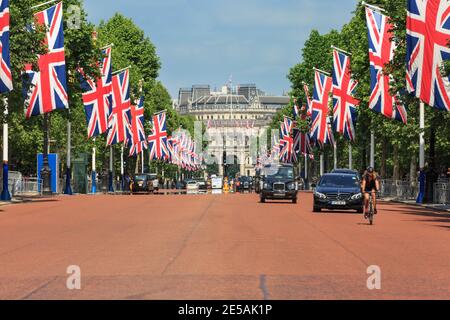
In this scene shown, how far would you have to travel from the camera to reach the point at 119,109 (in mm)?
72625

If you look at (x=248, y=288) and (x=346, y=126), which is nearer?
(x=248, y=288)

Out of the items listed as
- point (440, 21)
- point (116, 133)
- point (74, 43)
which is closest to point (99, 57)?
point (74, 43)

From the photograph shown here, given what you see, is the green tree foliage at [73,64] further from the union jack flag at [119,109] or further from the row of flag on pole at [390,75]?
the row of flag on pole at [390,75]

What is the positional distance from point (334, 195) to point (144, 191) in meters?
44.8

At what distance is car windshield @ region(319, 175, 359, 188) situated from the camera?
4234 cm

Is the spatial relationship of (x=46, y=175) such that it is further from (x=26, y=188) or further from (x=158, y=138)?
(x=158, y=138)

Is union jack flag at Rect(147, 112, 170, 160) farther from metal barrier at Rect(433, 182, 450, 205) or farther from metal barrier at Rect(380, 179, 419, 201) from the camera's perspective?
metal barrier at Rect(433, 182, 450, 205)

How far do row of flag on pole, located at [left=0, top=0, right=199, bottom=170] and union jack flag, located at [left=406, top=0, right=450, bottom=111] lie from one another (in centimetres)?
1509

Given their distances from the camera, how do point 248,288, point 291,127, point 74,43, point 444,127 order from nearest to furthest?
1. point 248,288
2. point 444,127
3. point 74,43
4. point 291,127

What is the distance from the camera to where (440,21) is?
36312 millimetres

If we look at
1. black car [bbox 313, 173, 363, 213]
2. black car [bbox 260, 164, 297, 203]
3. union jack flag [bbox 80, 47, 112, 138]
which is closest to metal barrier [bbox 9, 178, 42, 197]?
union jack flag [bbox 80, 47, 112, 138]

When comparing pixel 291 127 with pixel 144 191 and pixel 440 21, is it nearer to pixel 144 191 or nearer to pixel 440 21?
pixel 144 191

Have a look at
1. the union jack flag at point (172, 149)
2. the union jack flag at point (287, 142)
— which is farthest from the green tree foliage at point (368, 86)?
the union jack flag at point (172, 149)

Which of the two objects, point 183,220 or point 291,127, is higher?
point 291,127
